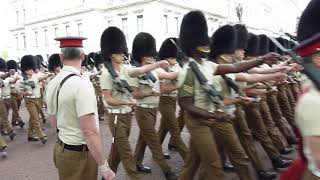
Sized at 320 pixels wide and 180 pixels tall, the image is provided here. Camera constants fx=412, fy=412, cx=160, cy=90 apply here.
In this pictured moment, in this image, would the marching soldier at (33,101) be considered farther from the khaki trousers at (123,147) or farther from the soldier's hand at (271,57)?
the soldier's hand at (271,57)

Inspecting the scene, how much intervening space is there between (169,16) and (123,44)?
36.7 meters

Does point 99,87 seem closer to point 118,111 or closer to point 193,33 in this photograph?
point 118,111

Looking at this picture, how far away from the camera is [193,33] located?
4.52m

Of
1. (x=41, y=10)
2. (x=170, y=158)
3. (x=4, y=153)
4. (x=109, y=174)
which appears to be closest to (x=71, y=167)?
(x=109, y=174)

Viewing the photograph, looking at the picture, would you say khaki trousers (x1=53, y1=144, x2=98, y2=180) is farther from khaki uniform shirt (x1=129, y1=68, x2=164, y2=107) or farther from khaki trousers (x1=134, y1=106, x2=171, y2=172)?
khaki uniform shirt (x1=129, y1=68, x2=164, y2=107)

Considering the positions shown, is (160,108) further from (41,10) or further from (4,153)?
(41,10)

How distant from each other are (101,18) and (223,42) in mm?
42297

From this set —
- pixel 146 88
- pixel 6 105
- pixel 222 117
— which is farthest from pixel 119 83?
pixel 6 105

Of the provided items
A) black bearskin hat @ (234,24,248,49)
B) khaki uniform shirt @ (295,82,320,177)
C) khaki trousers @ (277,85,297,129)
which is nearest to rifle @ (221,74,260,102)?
black bearskin hat @ (234,24,248,49)

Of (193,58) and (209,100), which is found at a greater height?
(193,58)

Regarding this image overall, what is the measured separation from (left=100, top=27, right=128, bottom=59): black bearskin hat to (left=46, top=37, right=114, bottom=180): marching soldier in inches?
84.1

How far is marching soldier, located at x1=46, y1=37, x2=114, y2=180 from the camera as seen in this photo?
3.04 m

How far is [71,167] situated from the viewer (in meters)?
3.22

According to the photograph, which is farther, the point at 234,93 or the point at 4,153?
the point at 4,153
